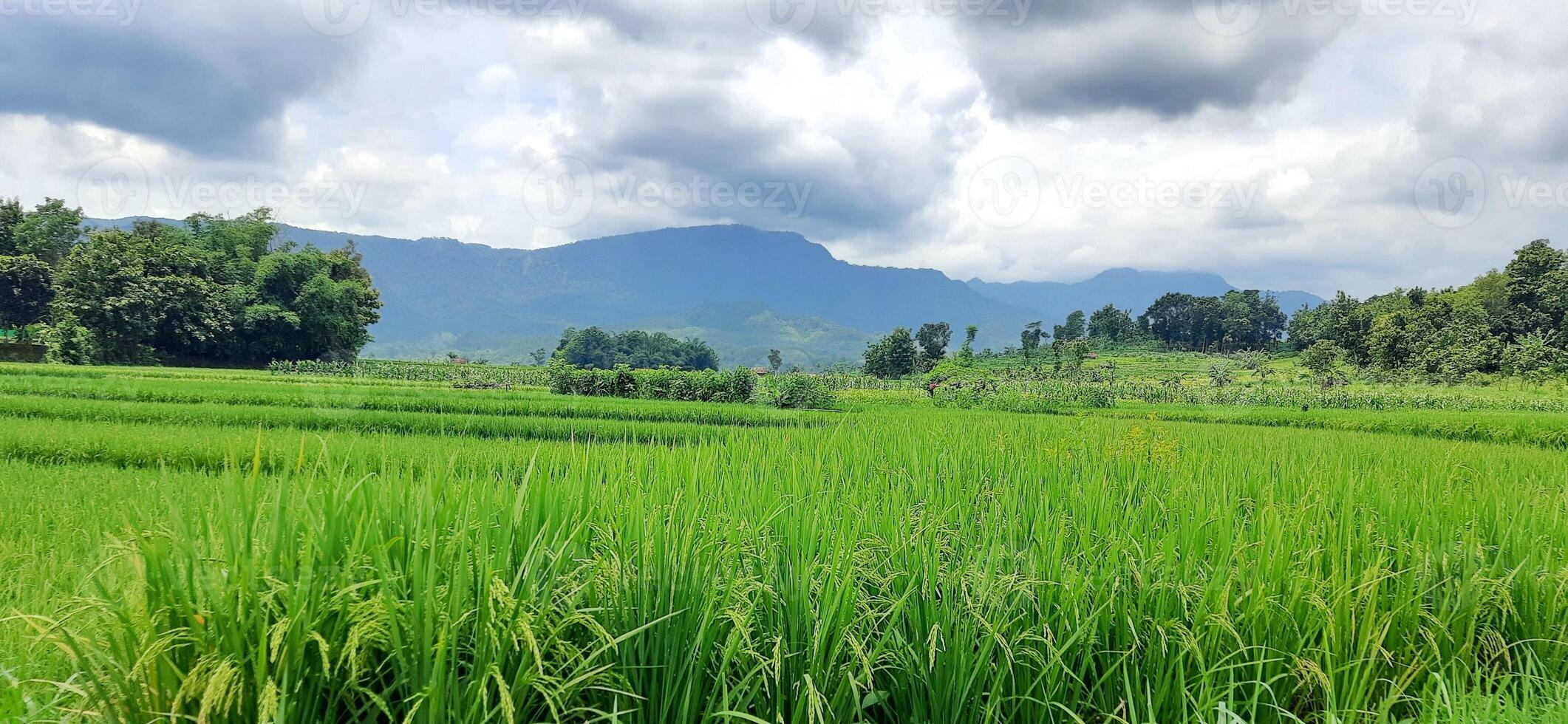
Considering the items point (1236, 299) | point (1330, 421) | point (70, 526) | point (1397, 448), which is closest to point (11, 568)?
point (70, 526)

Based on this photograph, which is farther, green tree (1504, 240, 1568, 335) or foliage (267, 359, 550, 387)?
green tree (1504, 240, 1568, 335)

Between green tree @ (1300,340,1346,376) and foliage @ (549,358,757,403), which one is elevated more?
green tree @ (1300,340,1346,376)

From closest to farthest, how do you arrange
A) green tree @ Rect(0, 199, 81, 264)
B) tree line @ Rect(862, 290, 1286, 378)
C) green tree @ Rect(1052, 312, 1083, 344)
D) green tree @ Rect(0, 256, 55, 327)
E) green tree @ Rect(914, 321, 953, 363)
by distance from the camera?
green tree @ Rect(0, 256, 55, 327)
green tree @ Rect(0, 199, 81, 264)
green tree @ Rect(914, 321, 953, 363)
tree line @ Rect(862, 290, 1286, 378)
green tree @ Rect(1052, 312, 1083, 344)

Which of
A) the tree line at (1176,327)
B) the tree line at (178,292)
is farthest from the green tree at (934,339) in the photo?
the tree line at (178,292)

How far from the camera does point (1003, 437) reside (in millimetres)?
6844

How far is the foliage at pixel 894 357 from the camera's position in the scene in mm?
54906

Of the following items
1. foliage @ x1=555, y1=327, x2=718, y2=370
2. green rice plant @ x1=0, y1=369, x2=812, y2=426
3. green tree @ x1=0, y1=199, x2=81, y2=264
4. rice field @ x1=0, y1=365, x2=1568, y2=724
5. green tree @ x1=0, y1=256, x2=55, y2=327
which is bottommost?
green rice plant @ x1=0, y1=369, x2=812, y2=426

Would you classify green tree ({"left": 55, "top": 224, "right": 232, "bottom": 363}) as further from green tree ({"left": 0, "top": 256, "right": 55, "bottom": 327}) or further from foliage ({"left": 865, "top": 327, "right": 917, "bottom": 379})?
foliage ({"left": 865, "top": 327, "right": 917, "bottom": 379})

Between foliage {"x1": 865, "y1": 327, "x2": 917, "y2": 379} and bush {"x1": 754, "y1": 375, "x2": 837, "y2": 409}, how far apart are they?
34.7 meters

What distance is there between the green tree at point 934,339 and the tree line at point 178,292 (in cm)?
4612

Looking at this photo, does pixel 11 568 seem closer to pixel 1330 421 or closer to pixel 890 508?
pixel 890 508

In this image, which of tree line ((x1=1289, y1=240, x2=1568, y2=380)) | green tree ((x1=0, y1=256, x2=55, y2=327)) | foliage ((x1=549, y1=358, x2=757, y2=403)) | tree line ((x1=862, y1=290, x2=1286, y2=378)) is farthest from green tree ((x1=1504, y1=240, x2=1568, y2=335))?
green tree ((x1=0, y1=256, x2=55, y2=327))

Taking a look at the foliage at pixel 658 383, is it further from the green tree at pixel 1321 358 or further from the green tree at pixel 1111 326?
the green tree at pixel 1111 326

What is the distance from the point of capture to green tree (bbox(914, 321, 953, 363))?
61906mm
